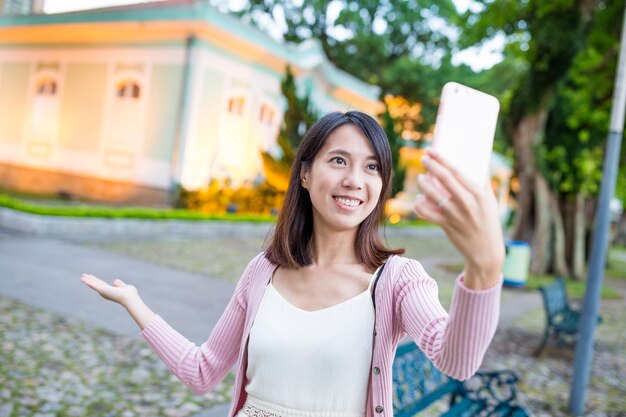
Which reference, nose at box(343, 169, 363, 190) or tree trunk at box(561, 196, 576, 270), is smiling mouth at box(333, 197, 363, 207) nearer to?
nose at box(343, 169, 363, 190)

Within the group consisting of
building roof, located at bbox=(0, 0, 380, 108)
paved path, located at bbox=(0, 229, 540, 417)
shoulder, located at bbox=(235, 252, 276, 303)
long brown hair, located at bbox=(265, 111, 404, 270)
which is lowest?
paved path, located at bbox=(0, 229, 540, 417)

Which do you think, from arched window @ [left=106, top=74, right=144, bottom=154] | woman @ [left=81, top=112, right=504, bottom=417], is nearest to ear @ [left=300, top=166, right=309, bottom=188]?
woman @ [left=81, top=112, right=504, bottom=417]

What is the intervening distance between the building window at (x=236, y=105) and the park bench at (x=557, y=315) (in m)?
13.6

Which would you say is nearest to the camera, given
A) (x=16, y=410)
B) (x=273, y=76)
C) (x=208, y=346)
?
(x=208, y=346)

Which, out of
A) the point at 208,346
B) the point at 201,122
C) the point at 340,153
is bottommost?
the point at 208,346

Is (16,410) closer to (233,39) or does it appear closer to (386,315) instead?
(386,315)

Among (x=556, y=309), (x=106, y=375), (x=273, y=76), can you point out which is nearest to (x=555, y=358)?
(x=556, y=309)

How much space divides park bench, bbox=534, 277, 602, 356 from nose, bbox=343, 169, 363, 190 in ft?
20.2

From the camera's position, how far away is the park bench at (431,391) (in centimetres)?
342

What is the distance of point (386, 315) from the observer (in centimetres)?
161

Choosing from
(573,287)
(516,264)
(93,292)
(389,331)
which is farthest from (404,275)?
(573,287)

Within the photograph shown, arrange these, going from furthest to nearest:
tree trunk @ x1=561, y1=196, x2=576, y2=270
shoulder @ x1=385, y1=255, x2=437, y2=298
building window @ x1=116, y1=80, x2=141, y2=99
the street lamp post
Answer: building window @ x1=116, y1=80, x2=141, y2=99, tree trunk @ x1=561, y1=196, x2=576, y2=270, the street lamp post, shoulder @ x1=385, y1=255, x2=437, y2=298

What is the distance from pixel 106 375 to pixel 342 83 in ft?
69.8

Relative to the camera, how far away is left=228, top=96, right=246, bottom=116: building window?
19062mm
